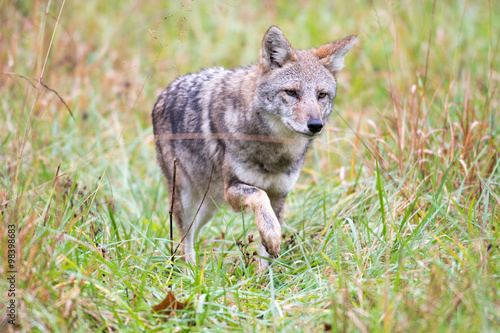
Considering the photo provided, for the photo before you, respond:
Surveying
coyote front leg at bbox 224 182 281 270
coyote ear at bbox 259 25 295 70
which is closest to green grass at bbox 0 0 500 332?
coyote front leg at bbox 224 182 281 270

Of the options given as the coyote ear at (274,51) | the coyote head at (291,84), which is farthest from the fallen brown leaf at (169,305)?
the coyote ear at (274,51)

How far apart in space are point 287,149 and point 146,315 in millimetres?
1892

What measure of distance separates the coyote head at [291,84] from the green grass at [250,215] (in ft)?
1.72

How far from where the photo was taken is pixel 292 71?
169 inches

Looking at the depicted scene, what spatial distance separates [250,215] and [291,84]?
199cm

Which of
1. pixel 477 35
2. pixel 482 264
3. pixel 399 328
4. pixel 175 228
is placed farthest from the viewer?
pixel 477 35

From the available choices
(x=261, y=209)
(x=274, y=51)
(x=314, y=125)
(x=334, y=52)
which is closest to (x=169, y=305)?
(x=261, y=209)

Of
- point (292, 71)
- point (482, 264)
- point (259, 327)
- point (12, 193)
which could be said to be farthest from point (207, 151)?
point (482, 264)

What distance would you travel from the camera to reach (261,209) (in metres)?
3.90

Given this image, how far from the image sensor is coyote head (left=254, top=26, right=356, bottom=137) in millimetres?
4094

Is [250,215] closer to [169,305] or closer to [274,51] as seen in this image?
[274,51]

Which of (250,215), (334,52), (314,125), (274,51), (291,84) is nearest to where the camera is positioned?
(314,125)

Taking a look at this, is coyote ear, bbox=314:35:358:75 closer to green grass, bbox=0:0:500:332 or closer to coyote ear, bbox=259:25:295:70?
coyote ear, bbox=259:25:295:70

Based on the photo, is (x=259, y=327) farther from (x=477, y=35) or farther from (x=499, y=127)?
(x=477, y=35)
